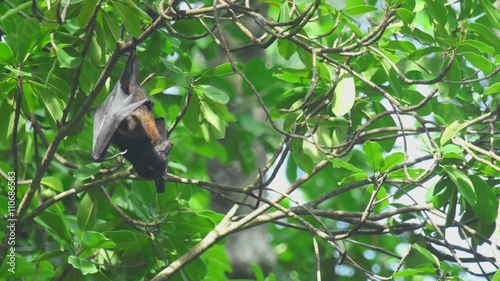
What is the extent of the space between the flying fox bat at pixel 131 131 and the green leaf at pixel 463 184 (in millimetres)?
1655

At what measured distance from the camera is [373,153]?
4.80 metres

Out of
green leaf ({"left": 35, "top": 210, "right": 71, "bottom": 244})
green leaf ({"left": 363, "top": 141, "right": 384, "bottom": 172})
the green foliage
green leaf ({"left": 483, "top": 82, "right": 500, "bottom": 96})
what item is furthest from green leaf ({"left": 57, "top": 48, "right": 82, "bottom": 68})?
green leaf ({"left": 483, "top": 82, "right": 500, "bottom": 96})

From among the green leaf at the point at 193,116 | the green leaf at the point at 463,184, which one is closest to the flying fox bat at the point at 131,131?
the green leaf at the point at 193,116

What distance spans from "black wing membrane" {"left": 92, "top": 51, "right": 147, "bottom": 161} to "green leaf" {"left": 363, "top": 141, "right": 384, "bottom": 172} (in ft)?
4.54

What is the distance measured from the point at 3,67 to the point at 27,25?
27 centimetres

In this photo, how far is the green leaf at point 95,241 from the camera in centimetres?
478

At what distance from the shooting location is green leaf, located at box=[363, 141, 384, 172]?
188 inches

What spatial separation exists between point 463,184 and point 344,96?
83 cm

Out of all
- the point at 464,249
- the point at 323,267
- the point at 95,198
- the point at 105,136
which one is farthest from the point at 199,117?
the point at 323,267

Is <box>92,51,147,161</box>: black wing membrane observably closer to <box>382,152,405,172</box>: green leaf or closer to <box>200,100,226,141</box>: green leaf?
<box>200,100,226,141</box>: green leaf

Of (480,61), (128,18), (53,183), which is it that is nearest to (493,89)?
(480,61)

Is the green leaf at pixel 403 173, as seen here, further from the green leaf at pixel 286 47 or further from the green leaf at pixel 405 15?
the green leaf at pixel 286 47

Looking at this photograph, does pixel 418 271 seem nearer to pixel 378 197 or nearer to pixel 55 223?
pixel 378 197

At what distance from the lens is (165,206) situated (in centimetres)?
560
